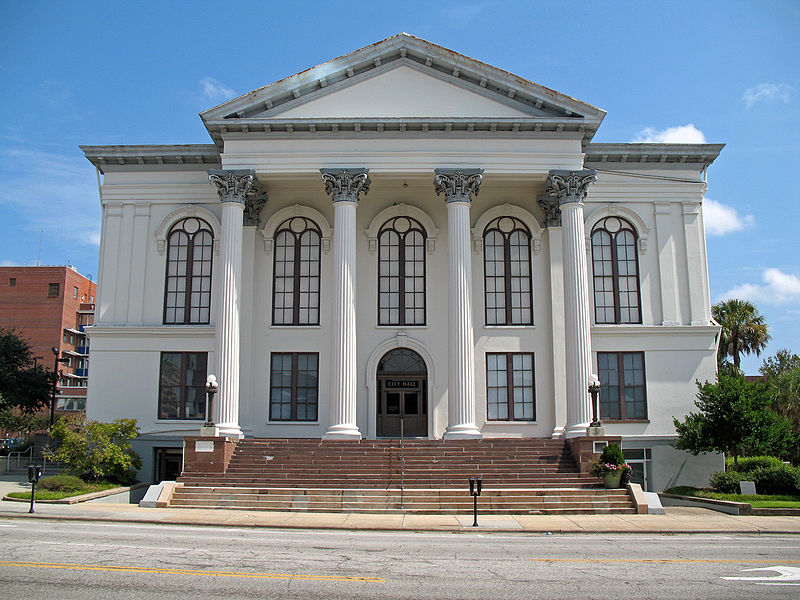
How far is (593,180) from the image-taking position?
98.1ft

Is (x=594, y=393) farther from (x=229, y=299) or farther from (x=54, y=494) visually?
(x=54, y=494)

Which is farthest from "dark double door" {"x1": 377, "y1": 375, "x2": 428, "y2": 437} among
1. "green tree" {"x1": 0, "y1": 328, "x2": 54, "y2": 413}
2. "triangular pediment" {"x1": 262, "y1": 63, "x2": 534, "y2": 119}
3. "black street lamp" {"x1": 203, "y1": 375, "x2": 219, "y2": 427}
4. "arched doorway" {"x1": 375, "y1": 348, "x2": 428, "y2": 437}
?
"green tree" {"x1": 0, "y1": 328, "x2": 54, "y2": 413}

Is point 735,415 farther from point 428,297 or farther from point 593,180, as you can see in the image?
point 428,297

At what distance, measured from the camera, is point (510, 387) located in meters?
31.6

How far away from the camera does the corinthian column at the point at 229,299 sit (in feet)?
92.8

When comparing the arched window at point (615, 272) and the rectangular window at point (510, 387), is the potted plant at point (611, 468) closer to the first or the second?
the rectangular window at point (510, 387)

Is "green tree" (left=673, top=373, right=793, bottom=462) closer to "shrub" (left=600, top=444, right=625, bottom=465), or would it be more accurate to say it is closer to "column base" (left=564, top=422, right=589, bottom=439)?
"column base" (left=564, top=422, right=589, bottom=439)

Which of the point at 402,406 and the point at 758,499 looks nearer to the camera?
the point at 758,499

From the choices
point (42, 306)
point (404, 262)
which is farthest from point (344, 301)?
point (42, 306)

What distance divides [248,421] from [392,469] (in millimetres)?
8340

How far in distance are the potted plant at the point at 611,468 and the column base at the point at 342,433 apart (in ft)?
28.2

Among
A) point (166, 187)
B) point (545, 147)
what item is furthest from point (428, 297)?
point (166, 187)

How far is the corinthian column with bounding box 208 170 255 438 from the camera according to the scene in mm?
28281

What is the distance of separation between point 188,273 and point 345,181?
8.40 meters
